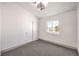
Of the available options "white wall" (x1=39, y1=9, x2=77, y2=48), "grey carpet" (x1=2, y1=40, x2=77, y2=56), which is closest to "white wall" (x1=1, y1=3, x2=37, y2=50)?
"grey carpet" (x1=2, y1=40, x2=77, y2=56)

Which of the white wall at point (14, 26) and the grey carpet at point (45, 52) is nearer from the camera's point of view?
the grey carpet at point (45, 52)

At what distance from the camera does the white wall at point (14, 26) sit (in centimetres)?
237

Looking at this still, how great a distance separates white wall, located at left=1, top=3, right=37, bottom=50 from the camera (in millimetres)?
2373

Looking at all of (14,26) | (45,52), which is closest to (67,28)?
(45,52)

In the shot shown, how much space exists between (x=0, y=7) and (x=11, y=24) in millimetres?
829

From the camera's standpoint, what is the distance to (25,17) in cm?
338

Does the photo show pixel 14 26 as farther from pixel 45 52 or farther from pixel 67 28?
pixel 67 28

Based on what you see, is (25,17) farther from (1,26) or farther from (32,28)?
(1,26)

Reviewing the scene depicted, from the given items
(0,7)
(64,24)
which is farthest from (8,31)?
(64,24)

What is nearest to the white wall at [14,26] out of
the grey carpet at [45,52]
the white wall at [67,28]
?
the grey carpet at [45,52]

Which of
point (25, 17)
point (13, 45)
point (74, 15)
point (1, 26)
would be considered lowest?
point (13, 45)

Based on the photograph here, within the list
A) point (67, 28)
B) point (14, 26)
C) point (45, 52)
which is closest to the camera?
point (67, 28)

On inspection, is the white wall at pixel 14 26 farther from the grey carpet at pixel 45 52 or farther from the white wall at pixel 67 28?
the white wall at pixel 67 28

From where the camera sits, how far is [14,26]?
2807 mm
